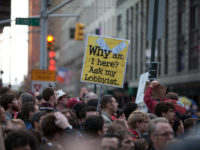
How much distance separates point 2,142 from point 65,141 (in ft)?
2.45

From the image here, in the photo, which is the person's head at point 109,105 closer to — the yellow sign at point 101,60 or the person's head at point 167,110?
the person's head at point 167,110

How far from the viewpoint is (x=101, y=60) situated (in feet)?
33.4

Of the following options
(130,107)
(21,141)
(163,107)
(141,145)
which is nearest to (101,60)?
(130,107)

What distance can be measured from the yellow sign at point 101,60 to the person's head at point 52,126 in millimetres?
Answer: 3981

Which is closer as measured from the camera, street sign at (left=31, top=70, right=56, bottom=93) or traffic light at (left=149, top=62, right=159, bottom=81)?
traffic light at (left=149, top=62, right=159, bottom=81)

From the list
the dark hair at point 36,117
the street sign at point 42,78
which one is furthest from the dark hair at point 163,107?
the street sign at point 42,78

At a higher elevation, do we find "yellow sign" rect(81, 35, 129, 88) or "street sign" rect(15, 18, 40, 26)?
"street sign" rect(15, 18, 40, 26)

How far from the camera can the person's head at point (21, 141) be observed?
532cm

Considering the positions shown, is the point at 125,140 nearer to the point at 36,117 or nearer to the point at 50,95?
the point at 36,117

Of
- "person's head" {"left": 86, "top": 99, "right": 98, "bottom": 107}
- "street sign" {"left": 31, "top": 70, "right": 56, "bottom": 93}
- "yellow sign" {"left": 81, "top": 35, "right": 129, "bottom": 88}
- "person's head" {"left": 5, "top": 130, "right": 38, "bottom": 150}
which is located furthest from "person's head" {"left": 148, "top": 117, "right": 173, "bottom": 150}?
"street sign" {"left": 31, "top": 70, "right": 56, "bottom": 93}

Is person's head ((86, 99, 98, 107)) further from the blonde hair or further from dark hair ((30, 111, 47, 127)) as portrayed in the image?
dark hair ((30, 111, 47, 127))

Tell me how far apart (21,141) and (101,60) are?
5.00m

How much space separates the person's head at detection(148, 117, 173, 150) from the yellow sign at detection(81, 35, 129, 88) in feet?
13.0

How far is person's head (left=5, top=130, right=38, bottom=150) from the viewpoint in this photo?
17.5 feet
